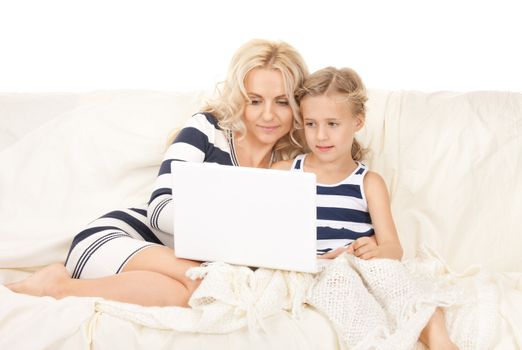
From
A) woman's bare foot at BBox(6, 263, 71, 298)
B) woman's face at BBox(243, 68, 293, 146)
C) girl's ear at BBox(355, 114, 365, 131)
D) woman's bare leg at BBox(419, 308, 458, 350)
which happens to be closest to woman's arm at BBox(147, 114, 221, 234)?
woman's face at BBox(243, 68, 293, 146)

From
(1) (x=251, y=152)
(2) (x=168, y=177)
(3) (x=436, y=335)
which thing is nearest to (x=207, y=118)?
(1) (x=251, y=152)

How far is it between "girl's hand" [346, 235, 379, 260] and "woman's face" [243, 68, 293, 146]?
20.0 inches

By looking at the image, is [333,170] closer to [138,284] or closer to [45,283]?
[138,284]

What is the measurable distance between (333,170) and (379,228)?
0.78 feet

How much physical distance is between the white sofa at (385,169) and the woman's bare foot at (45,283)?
24 cm

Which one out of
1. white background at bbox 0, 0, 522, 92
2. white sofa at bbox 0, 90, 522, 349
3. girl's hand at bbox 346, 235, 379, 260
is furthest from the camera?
white background at bbox 0, 0, 522, 92

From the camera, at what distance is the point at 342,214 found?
227 centimetres

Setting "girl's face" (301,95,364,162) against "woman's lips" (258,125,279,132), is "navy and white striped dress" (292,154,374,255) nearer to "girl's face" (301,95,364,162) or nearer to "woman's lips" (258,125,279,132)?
"girl's face" (301,95,364,162)

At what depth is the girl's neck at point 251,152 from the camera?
8.32 ft

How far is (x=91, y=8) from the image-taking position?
3.21m

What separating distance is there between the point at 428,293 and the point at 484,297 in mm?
185

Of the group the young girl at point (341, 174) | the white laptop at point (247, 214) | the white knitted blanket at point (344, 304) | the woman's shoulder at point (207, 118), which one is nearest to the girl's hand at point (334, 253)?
the young girl at point (341, 174)

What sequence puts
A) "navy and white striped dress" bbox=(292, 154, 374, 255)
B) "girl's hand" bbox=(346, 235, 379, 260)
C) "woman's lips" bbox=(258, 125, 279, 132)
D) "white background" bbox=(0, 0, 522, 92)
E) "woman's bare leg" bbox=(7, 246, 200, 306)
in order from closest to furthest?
1. "woman's bare leg" bbox=(7, 246, 200, 306)
2. "girl's hand" bbox=(346, 235, 379, 260)
3. "navy and white striped dress" bbox=(292, 154, 374, 255)
4. "woman's lips" bbox=(258, 125, 279, 132)
5. "white background" bbox=(0, 0, 522, 92)

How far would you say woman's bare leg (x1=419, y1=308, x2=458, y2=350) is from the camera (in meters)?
1.83
